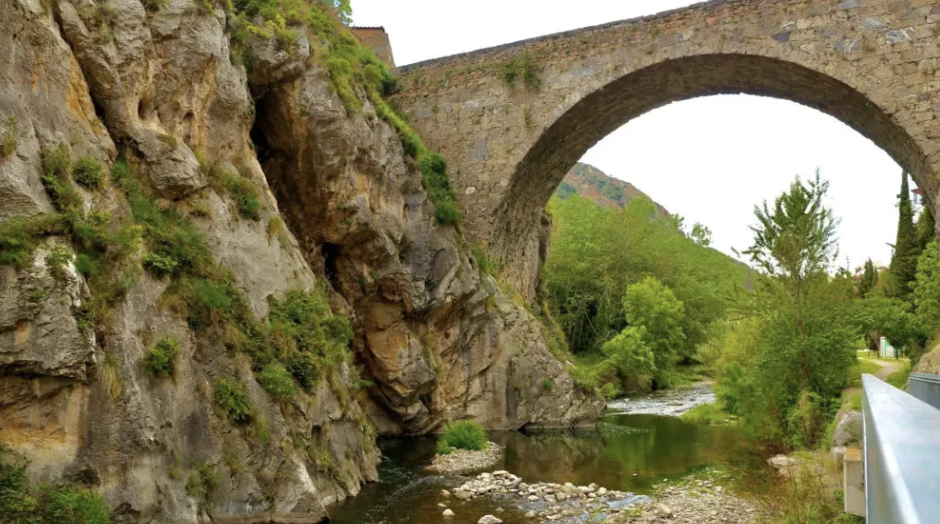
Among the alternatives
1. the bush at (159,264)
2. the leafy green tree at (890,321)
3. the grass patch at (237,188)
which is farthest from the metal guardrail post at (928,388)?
the leafy green tree at (890,321)

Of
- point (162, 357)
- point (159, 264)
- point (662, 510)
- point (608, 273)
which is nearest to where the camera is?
point (162, 357)

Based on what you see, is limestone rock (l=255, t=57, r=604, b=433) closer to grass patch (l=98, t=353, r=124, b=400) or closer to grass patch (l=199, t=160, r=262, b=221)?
grass patch (l=199, t=160, r=262, b=221)

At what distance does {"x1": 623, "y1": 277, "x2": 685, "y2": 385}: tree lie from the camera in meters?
30.5

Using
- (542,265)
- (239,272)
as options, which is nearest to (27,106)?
(239,272)

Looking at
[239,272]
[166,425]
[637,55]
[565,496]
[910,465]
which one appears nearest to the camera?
[910,465]

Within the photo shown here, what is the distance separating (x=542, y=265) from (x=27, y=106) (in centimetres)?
1765

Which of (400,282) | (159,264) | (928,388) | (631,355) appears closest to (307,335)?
(159,264)

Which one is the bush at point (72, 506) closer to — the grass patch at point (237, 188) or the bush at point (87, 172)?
the bush at point (87, 172)

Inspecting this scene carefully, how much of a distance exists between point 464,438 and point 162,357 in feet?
24.3

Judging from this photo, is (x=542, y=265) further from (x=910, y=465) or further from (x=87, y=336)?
(x=910, y=465)

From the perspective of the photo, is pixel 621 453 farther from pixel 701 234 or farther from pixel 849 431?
pixel 701 234

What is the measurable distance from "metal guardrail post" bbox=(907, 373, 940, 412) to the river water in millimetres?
6127

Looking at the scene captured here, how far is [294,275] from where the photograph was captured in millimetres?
10680

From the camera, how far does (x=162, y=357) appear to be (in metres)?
7.31
